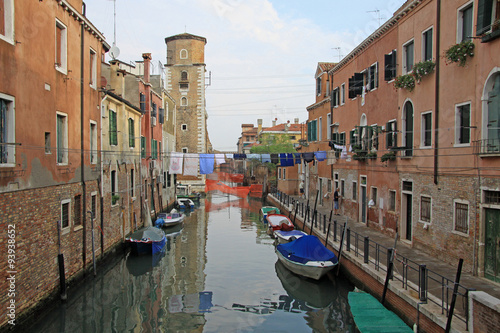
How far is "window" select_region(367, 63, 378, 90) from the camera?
18.3m

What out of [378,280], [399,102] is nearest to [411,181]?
[399,102]

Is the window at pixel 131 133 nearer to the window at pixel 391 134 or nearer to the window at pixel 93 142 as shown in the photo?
the window at pixel 93 142

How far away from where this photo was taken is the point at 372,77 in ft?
62.2

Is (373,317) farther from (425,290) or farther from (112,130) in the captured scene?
(112,130)

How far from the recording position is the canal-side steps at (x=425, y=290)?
6.68 metres

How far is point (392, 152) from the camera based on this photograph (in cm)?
1606

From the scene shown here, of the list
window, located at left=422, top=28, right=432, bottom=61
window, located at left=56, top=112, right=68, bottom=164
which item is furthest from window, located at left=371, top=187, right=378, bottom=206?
window, located at left=56, top=112, right=68, bottom=164

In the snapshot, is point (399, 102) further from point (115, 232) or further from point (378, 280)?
point (115, 232)

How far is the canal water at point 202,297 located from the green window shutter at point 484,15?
27.2 ft

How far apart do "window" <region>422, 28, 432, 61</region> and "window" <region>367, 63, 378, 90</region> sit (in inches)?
178

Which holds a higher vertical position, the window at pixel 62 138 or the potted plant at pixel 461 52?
the potted plant at pixel 461 52

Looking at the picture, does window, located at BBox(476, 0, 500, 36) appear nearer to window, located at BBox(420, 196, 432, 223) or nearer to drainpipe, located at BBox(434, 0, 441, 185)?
drainpipe, located at BBox(434, 0, 441, 185)

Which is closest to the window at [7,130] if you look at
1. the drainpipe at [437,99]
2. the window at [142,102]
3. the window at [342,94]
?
the drainpipe at [437,99]

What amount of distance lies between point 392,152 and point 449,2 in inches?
237
